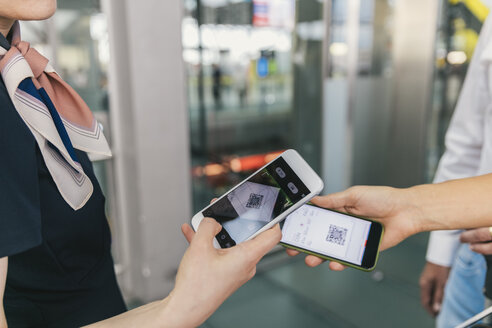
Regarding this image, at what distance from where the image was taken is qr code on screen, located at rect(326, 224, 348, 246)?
1016 millimetres

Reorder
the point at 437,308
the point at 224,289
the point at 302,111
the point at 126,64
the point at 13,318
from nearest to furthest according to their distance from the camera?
the point at 224,289
the point at 13,318
the point at 437,308
the point at 126,64
the point at 302,111

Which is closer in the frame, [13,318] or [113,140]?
[13,318]

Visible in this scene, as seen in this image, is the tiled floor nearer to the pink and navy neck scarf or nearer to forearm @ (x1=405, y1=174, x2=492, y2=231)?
forearm @ (x1=405, y1=174, x2=492, y2=231)

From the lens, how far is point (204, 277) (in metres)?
0.64

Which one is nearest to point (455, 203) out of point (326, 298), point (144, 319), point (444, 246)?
point (444, 246)

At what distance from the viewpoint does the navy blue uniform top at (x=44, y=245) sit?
0.57 metres

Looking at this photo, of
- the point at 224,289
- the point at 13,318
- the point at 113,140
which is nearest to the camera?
the point at 224,289

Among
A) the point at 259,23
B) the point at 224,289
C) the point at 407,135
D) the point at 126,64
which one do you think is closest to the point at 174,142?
the point at 126,64

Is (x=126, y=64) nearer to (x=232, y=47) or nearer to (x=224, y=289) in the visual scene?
(x=232, y=47)

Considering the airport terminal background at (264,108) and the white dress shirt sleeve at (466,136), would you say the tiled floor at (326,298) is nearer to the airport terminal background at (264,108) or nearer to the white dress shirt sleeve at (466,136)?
the airport terminal background at (264,108)

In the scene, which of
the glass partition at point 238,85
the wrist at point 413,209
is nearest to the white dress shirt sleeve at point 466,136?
the wrist at point 413,209

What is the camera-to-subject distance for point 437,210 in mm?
978

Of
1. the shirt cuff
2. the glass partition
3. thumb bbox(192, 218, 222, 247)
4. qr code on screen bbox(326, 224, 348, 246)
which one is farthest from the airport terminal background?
thumb bbox(192, 218, 222, 247)

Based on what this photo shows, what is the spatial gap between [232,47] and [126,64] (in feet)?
3.16
